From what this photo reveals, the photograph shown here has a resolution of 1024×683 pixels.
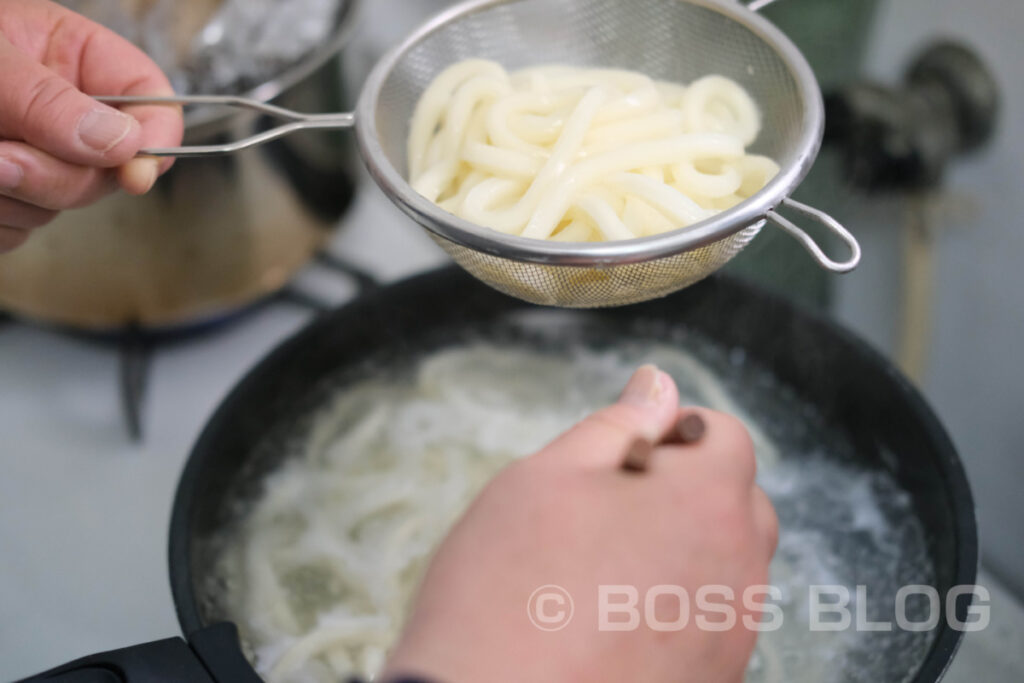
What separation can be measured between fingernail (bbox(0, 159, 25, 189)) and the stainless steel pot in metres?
0.21

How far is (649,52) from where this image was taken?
787 millimetres

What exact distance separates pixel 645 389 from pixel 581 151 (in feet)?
0.74

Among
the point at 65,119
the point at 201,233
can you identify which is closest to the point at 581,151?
the point at 65,119

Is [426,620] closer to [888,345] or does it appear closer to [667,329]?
[667,329]

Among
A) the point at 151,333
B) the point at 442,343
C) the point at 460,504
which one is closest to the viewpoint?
the point at 460,504

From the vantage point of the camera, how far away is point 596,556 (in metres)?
0.44

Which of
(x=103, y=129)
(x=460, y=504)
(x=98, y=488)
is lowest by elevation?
(x=98, y=488)

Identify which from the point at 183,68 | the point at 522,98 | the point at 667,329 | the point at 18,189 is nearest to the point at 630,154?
the point at 522,98

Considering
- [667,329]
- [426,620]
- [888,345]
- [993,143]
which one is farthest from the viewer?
[888,345]

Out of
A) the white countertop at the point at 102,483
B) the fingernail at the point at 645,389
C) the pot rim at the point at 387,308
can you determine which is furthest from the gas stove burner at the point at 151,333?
the fingernail at the point at 645,389

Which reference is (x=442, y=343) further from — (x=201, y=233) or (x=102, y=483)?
(x=102, y=483)

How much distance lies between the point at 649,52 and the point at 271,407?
49 centimetres

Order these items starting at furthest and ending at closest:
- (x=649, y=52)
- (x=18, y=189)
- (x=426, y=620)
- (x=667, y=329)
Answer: (x=667, y=329) < (x=649, y=52) < (x=18, y=189) < (x=426, y=620)

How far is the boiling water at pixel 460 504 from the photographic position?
669mm
